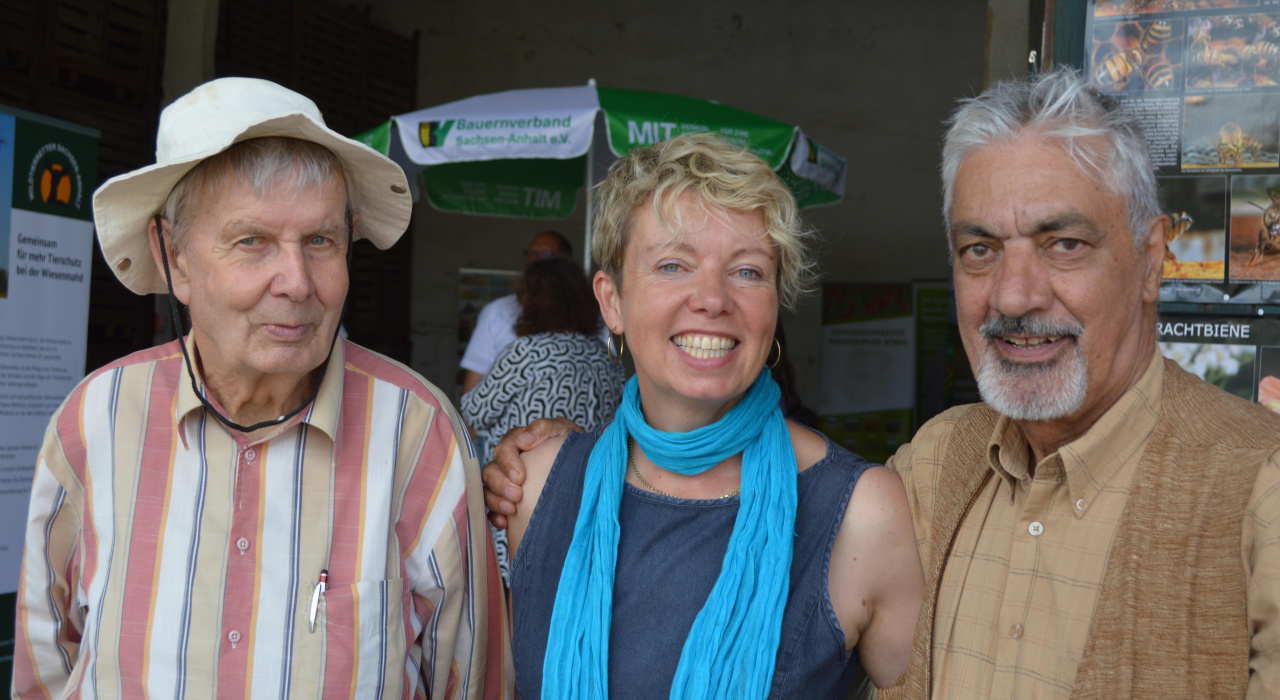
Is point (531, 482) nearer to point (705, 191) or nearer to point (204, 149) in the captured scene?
point (705, 191)

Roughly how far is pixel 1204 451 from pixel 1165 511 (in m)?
0.11

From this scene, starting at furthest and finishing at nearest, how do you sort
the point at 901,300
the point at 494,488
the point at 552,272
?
the point at 901,300 < the point at 552,272 < the point at 494,488

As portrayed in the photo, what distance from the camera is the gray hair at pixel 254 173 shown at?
1.74m

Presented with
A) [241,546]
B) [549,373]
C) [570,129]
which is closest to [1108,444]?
[241,546]

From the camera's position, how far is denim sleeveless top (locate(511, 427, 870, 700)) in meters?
1.73

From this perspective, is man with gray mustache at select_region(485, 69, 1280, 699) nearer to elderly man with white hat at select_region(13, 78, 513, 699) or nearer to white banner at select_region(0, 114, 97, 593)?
elderly man with white hat at select_region(13, 78, 513, 699)

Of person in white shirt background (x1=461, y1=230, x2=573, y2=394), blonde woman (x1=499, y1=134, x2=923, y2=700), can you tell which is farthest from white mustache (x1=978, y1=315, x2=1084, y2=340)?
person in white shirt background (x1=461, y1=230, x2=573, y2=394)

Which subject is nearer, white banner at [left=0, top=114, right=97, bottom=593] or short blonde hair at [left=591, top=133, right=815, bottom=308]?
short blonde hair at [left=591, top=133, right=815, bottom=308]

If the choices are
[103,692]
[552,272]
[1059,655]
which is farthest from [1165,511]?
[552,272]

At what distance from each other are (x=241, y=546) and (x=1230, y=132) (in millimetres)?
2388

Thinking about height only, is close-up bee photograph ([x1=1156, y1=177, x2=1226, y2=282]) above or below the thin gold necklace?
above

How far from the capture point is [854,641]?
1764mm

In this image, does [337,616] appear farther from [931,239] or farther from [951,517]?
[931,239]

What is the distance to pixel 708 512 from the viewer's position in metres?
1.89
